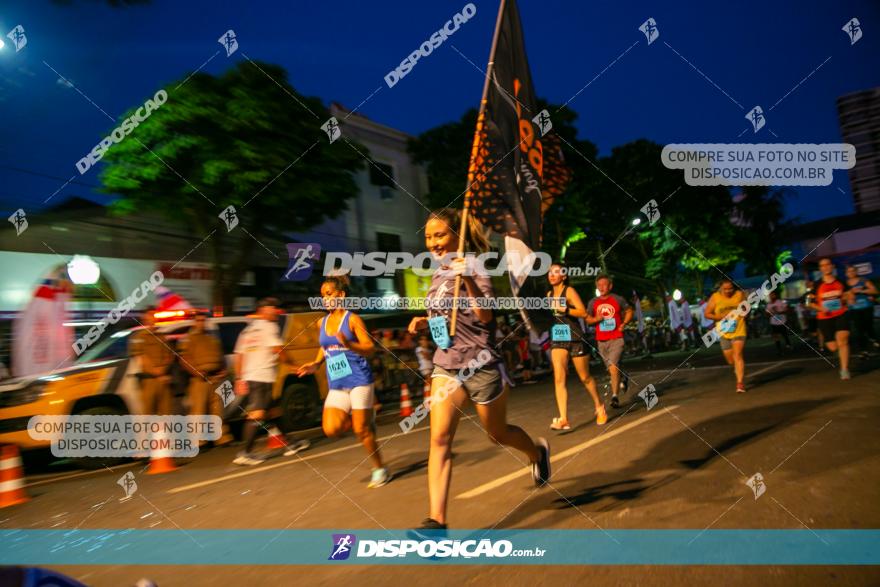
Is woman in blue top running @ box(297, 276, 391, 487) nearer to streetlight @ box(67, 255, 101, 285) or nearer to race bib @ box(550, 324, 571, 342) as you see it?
race bib @ box(550, 324, 571, 342)

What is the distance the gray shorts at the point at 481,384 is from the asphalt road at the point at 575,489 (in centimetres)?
89

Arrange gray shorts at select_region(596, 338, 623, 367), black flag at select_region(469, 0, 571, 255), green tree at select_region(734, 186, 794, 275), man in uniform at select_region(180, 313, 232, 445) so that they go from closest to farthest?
black flag at select_region(469, 0, 571, 255) → gray shorts at select_region(596, 338, 623, 367) → man in uniform at select_region(180, 313, 232, 445) → green tree at select_region(734, 186, 794, 275)

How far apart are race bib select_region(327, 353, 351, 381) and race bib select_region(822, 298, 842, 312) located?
7663 millimetres

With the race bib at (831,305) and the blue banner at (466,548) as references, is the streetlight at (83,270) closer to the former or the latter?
the blue banner at (466,548)

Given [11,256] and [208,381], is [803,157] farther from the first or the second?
[11,256]

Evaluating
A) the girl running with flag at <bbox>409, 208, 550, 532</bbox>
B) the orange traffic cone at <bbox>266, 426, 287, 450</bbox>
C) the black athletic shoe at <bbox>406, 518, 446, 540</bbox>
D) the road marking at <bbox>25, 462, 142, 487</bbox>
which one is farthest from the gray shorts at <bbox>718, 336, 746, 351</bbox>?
the road marking at <bbox>25, 462, 142, 487</bbox>

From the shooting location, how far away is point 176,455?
8312mm

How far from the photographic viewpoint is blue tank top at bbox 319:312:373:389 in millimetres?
5613

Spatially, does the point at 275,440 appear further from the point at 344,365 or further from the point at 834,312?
the point at 834,312

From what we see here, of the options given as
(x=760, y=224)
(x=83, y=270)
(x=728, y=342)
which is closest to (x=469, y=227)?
(x=728, y=342)

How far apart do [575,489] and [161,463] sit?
5.45 metres

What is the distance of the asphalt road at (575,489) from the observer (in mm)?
3381

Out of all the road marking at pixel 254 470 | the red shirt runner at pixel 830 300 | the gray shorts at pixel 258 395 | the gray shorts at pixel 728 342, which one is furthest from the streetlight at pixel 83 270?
the red shirt runner at pixel 830 300

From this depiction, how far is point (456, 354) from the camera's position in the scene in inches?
148
